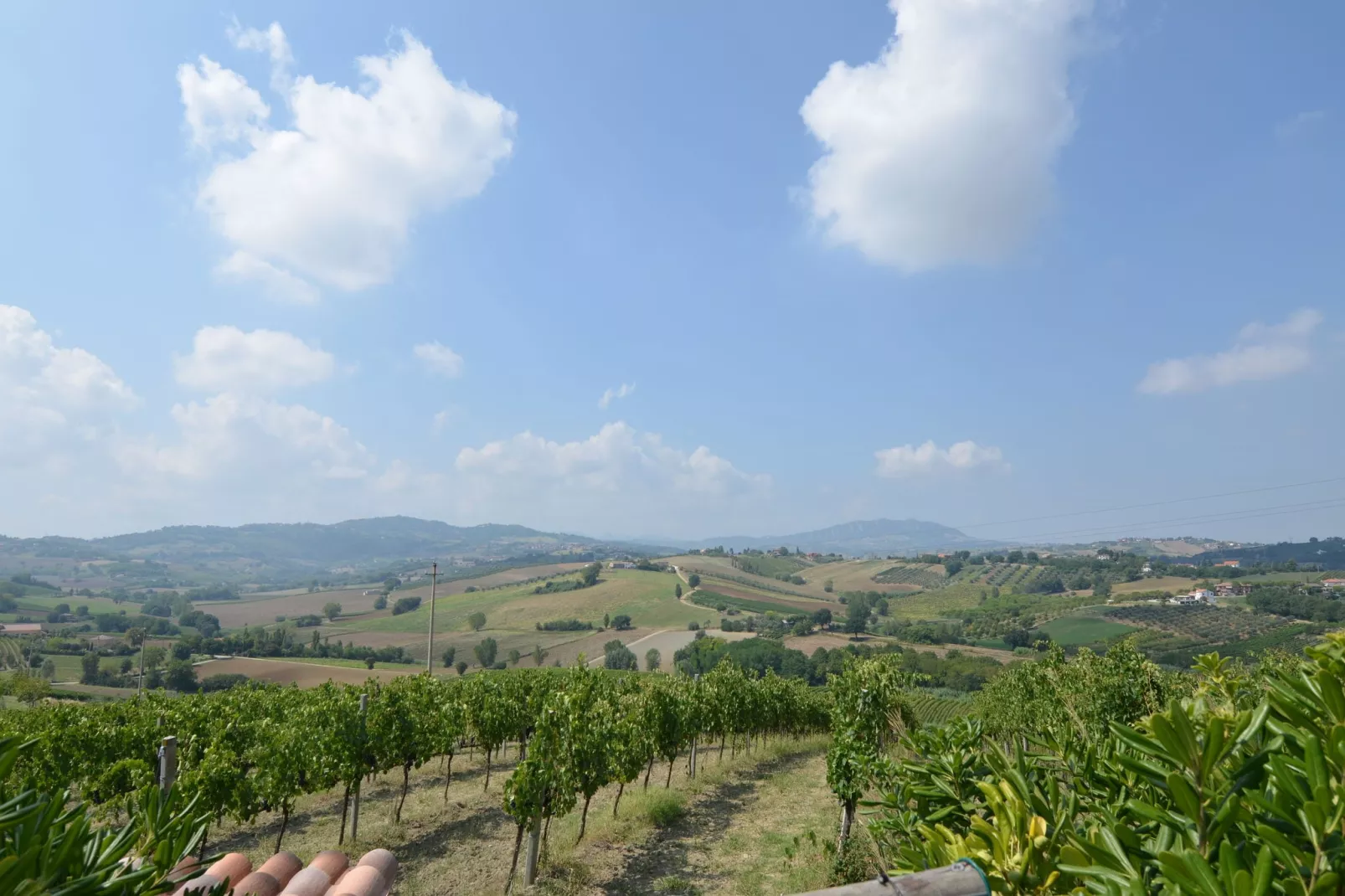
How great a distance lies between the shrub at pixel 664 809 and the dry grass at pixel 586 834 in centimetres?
9

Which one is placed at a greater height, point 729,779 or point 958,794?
point 958,794

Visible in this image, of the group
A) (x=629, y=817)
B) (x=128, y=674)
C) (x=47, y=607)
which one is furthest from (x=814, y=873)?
(x=47, y=607)

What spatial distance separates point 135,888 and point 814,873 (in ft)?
45.3

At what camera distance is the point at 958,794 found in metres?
3.53

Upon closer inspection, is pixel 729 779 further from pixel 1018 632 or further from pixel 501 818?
pixel 1018 632

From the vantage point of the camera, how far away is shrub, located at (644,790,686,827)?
53.1 ft

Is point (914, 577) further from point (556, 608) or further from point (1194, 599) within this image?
point (556, 608)

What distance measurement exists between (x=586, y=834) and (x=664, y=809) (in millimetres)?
2459

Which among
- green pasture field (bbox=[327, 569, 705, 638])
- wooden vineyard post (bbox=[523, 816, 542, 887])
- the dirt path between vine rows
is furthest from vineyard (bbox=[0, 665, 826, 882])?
green pasture field (bbox=[327, 569, 705, 638])

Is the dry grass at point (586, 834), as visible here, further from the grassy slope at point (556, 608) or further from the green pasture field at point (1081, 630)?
the grassy slope at point (556, 608)

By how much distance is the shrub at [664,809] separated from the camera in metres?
16.2

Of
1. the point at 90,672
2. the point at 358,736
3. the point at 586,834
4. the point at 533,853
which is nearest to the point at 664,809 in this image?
the point at 586,834

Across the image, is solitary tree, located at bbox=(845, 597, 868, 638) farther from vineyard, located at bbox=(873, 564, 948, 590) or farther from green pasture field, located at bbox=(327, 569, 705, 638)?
vineyard, located at bbox=(873, 564, 948, 590)

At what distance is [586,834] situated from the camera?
1505 cm
